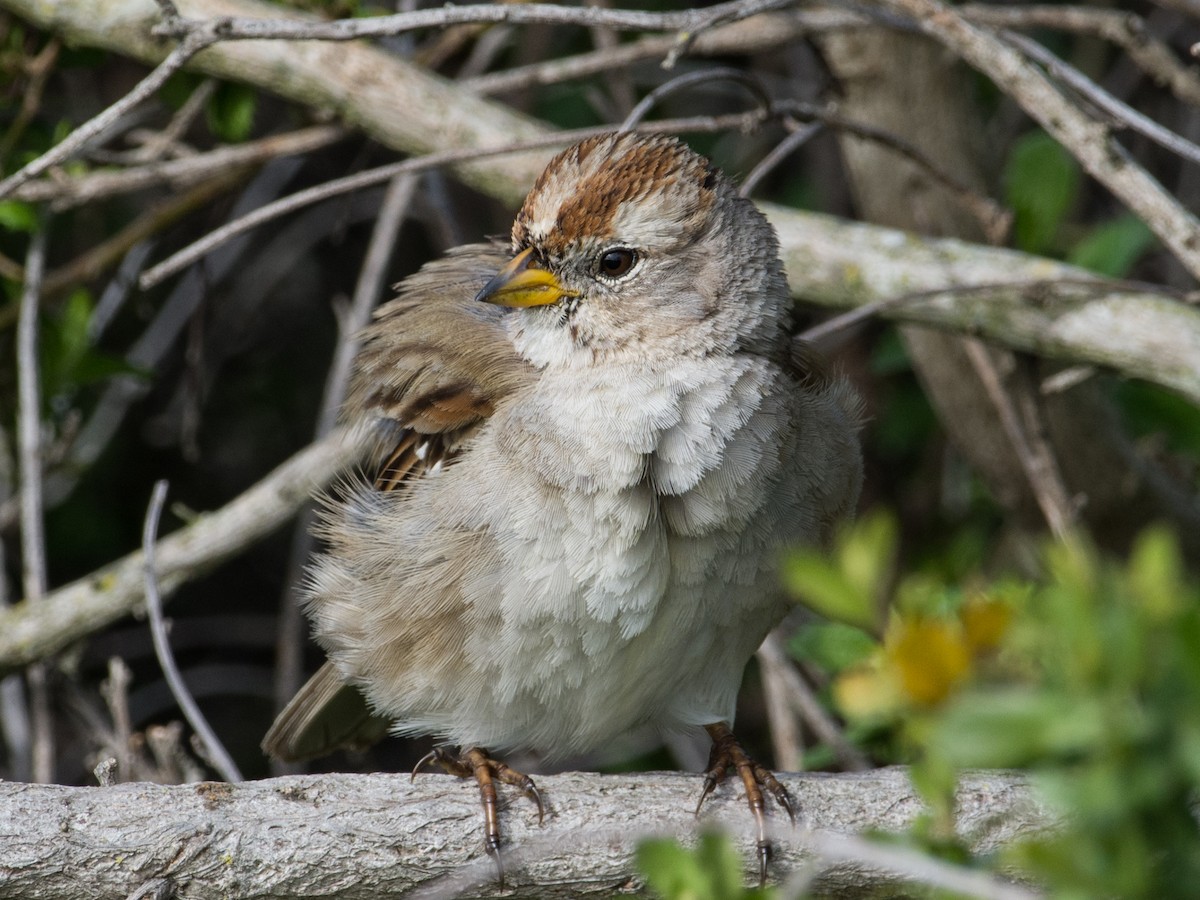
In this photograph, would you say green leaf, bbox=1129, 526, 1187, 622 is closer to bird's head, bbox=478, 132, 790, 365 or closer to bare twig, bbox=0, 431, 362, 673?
bird's head, bbox=478, 132, 790, 365

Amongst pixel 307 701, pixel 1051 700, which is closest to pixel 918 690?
pixel 1051 700

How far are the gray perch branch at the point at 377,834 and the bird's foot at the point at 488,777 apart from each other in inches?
0.9

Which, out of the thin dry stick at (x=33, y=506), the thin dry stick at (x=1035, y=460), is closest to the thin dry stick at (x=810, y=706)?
the thin dry stick at (x=1035, y=460)

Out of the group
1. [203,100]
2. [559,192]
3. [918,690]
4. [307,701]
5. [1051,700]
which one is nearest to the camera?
[1051,700]

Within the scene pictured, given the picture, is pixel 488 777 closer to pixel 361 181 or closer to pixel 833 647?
pixel 833 647

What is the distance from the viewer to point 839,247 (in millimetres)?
3797

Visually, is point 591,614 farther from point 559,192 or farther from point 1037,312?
point 1037,312

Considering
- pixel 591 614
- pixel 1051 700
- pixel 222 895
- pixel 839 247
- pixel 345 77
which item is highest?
pixel 345 77

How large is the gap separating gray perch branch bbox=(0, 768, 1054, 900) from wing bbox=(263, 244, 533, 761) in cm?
76

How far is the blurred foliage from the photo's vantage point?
1.09 metres

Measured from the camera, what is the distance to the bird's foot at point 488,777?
258 centimetres

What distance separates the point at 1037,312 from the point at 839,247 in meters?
0.58

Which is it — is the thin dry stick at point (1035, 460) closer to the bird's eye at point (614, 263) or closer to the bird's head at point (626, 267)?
the bird's head at point (626, 267)

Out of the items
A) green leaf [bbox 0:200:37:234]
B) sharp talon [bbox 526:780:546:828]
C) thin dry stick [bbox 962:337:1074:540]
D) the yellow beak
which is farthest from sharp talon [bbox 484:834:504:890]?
green leaf [bbox 0:200:37:234]
